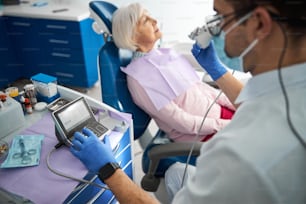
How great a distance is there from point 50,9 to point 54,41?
0.24m

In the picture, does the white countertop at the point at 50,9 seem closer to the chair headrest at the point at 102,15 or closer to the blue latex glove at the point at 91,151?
the chair headrest at the point at 102,15

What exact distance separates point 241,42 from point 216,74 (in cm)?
50

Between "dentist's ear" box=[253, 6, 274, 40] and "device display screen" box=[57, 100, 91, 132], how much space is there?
2.11 feet

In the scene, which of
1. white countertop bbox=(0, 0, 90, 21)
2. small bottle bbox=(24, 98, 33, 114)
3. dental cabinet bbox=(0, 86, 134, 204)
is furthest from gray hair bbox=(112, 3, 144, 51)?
white countertop bbox=(0, 0, 90, 21)

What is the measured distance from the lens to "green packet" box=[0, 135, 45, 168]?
839mm

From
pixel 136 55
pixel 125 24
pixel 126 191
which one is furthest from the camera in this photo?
pixel 136 55

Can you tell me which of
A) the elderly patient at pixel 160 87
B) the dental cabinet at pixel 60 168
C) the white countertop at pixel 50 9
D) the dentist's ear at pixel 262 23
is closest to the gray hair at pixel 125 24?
the elderly patient at pixel 160 87

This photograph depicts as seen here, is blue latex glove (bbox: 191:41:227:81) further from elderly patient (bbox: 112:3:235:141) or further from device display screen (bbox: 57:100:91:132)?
device display screen (bbox: 57:100:91:132)

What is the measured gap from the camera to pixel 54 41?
2170 mm

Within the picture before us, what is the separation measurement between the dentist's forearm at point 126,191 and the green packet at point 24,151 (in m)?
0.26

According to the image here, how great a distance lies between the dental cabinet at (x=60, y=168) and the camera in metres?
0.78

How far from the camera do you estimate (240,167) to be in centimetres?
47

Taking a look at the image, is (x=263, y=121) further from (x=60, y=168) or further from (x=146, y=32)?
(x=146, y=32)

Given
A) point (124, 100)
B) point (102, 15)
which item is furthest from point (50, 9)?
point (124, 100)
